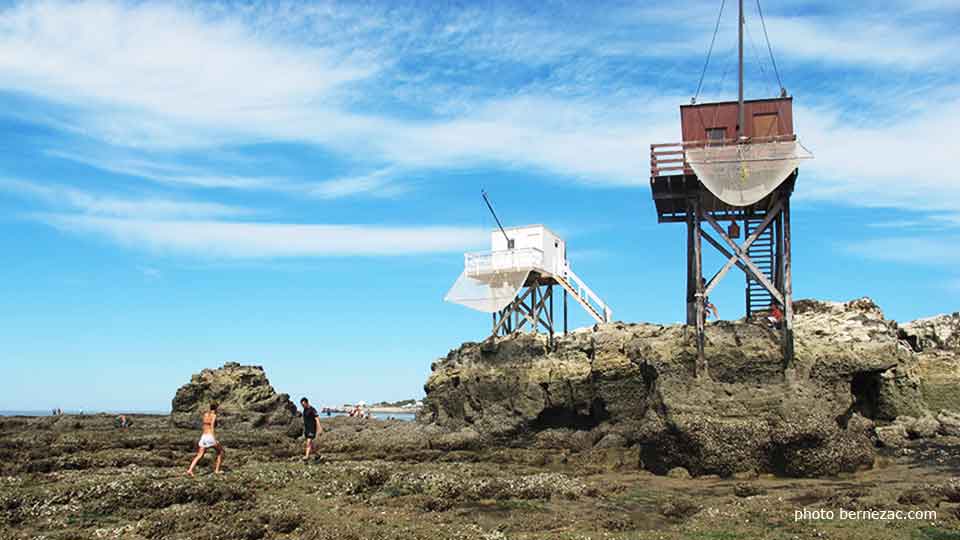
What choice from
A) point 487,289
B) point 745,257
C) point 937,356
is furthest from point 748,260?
point 487,289

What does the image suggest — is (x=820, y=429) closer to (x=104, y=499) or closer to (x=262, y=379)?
(x=104, y=499)

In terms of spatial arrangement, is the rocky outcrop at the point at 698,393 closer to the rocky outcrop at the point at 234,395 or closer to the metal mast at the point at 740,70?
the metal mast at the point at 740,70

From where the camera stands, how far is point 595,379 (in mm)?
40562

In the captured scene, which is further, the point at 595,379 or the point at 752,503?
the point at 595,379

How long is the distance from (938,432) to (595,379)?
15.7 metres

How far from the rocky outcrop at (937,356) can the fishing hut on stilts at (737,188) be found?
39.8 ft

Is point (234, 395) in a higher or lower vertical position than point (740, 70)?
lower

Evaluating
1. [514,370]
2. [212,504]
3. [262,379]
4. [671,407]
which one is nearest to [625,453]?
[671,407]

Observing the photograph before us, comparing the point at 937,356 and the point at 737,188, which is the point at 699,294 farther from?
the point at 937,356

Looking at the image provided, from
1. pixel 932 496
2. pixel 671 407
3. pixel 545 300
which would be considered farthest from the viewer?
pixel 545 300

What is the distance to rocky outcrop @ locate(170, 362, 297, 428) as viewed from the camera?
61.6 metres

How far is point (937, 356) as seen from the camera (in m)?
45.2

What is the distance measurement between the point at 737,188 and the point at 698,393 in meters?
9.20

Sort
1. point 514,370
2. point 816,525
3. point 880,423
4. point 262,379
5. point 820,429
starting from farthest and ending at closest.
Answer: point 262,379, point 514,370, point 880,423, point 820,429, point 816,525
